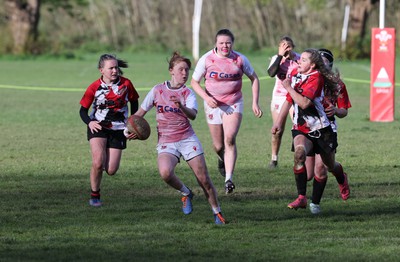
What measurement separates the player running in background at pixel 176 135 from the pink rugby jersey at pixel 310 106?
1.15 meters

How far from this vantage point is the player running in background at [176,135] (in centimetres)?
1041

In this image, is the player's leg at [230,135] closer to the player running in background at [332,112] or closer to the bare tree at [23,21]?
the player running in background at [332,112]

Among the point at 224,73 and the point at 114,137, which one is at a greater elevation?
the point at 224,73

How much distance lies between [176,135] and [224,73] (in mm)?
2909

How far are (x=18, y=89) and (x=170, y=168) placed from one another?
2381cm

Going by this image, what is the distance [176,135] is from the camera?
10625 millimetres

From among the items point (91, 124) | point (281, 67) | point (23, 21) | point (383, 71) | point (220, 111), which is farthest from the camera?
point (23, 21)

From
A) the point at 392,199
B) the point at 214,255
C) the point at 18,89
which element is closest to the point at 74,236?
the point at 214,255

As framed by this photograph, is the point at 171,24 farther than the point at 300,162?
Yes

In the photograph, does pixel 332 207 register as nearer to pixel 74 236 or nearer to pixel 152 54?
pixel 74 236

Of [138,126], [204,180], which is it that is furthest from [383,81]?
[204,180]

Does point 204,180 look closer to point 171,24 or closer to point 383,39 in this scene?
point 383,39

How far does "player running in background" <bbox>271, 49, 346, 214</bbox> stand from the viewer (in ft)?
35.6

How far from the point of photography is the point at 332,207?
11.6 metres
